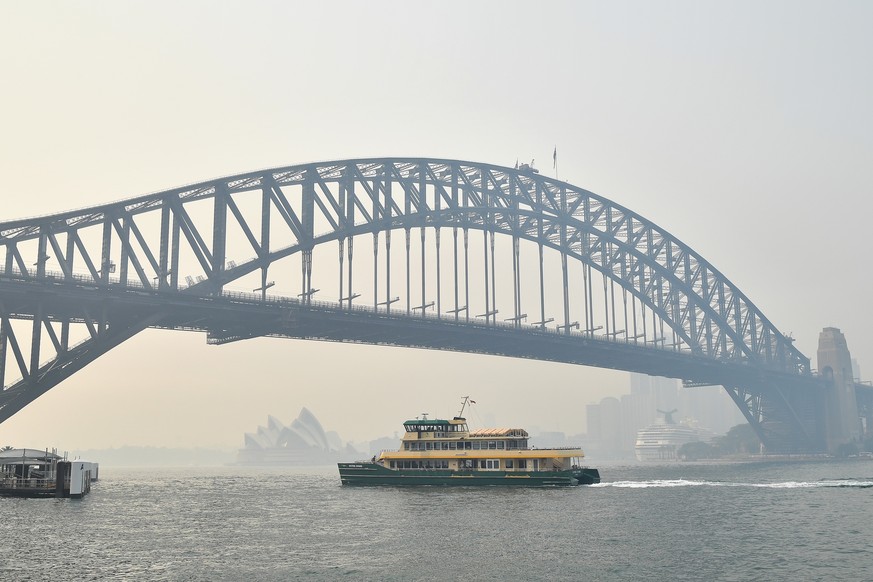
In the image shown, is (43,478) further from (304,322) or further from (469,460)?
(469,460)

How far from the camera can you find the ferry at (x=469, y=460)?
263 ft

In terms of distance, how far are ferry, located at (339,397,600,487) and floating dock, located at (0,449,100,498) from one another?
78.6ft

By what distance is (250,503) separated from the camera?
2879 inches

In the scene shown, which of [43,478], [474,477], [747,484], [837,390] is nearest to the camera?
[43,478]

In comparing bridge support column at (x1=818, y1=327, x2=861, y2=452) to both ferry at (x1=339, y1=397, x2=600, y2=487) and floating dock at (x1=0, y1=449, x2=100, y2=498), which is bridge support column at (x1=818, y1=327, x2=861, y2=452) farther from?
floating dock at (x1=0, y1=449, x2=100, y2=498)

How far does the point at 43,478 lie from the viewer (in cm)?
7550

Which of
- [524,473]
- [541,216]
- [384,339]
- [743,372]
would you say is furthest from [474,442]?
[743,372]

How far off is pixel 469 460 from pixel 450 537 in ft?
106

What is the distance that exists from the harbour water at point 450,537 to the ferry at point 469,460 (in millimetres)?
3446

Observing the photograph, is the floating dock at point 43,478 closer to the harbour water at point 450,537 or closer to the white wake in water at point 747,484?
the harbour water at point 450,537

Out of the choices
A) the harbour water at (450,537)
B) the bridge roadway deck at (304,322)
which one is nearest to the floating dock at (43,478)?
the harbour water at (450,537)

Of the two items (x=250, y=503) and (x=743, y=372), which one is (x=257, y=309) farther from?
(x=743, y=372)

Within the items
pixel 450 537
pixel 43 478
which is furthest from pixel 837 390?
pixel 450 537

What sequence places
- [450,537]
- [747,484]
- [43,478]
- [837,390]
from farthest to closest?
[837,390] < [747,484] < [43,478] < [450,537]
